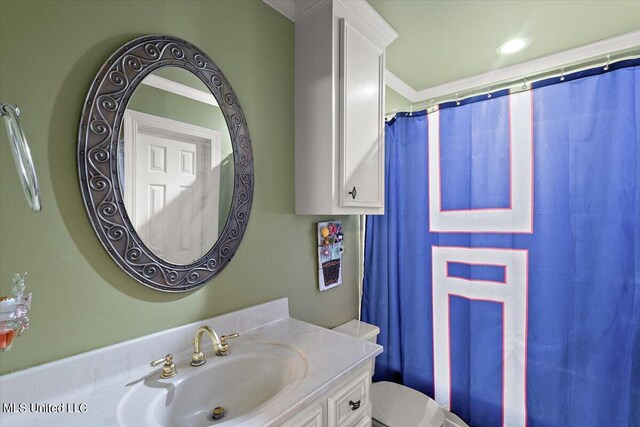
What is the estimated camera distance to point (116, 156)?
32.2 inches

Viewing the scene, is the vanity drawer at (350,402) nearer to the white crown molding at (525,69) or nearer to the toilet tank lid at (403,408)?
the toilet tank lid at (403,408)

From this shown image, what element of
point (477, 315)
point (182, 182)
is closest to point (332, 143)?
point (182, 182)

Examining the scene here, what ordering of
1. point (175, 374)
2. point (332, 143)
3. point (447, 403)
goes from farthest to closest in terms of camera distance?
point (447, 403), point (332, 143), point (175, 374)

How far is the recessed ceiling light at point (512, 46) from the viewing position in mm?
1546

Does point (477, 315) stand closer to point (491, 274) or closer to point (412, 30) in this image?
point (491, 274)

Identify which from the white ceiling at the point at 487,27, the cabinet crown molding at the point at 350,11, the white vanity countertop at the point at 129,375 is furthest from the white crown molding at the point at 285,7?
the white vanity countertop at the point at 129,375

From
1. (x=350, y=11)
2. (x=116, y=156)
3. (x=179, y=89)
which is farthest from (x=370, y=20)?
(x=116, y=156)

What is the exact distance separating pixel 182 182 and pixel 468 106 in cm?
153

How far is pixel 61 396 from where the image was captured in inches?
28.2

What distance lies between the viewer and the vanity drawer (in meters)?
0.83

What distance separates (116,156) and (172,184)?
17 cm

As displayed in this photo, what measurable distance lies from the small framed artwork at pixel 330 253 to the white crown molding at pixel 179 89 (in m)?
0.78

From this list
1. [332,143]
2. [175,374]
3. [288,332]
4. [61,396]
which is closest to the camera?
[61,396]

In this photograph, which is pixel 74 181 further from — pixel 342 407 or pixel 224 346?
pixel 342 407
